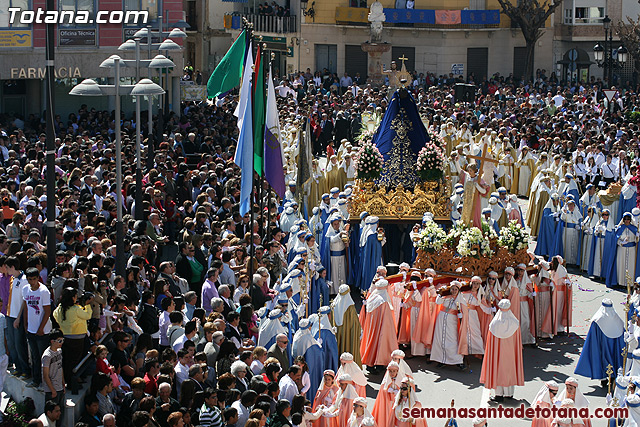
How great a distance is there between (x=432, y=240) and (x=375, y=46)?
31.1 metres

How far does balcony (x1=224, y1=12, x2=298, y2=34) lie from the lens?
47625 mm

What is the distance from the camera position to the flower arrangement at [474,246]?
621 inches

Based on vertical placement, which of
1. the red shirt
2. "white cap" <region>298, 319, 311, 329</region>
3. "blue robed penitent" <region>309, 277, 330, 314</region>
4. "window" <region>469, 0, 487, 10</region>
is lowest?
"blue robed penitent" <region>309, 277, 330, 314</region>

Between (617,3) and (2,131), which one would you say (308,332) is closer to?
(2,131)

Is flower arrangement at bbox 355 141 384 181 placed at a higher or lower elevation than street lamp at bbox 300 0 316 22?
lower

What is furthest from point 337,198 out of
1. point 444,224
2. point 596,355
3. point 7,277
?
point 7,277

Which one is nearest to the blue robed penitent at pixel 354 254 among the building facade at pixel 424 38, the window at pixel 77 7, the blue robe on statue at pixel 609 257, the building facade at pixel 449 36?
the blue robe on statue at pixel 609 257

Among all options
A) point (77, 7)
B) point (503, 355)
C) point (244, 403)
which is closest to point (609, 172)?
point (503, 355)

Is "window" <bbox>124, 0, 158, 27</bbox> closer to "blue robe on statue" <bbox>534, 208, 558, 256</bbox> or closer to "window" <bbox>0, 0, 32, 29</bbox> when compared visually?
"window" <bbox>0, 0, 32, 29</bbox>

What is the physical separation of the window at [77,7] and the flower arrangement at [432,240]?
1990 centimetres

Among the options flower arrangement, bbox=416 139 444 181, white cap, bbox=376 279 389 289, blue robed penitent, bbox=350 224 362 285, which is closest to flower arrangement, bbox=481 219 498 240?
white cap, bbox=376 279 389 289

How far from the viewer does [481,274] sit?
15727 millimetres

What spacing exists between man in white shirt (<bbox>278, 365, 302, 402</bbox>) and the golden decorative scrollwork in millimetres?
7865

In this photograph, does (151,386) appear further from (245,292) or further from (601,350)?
(601,350)
